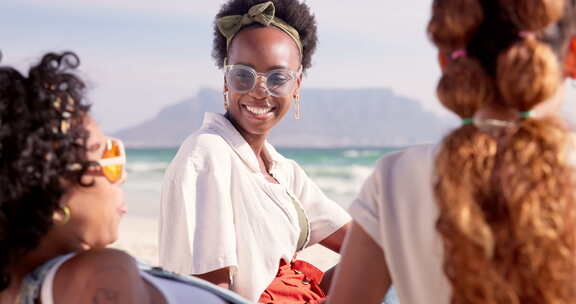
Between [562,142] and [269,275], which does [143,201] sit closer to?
[269,275]

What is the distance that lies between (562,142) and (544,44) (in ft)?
0.73

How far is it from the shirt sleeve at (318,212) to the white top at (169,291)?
1.43 meters

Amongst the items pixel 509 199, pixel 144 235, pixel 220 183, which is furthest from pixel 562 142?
pixel 144 235

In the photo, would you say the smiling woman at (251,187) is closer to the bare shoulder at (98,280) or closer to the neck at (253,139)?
the neck at (253,139)

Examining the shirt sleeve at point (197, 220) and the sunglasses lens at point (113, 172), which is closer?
the sunglasses lens at point (113, 172)

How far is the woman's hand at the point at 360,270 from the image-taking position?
197cm

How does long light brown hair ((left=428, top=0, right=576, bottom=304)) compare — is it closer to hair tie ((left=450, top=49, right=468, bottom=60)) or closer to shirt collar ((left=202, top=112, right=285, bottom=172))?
hair tie ((left=450, top=49, right=468, bottom=60))

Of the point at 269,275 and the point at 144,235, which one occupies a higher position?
the point at 269,275

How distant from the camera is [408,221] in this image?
74.0 inches

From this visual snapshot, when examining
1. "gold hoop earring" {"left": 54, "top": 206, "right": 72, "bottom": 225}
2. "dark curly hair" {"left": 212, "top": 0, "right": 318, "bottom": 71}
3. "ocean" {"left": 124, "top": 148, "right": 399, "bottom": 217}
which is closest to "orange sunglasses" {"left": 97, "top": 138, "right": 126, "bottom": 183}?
"gold hoop earring" {"left": 54, "top": 206, "right": 72, "bottom": 225}

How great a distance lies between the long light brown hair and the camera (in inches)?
64.3

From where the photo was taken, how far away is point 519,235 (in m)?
1.64

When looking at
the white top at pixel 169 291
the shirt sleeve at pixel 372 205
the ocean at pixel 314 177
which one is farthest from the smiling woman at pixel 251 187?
the ocean at pixel 314 177

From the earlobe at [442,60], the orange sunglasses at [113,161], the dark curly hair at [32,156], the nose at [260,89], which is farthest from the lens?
the nose at [260,89]
